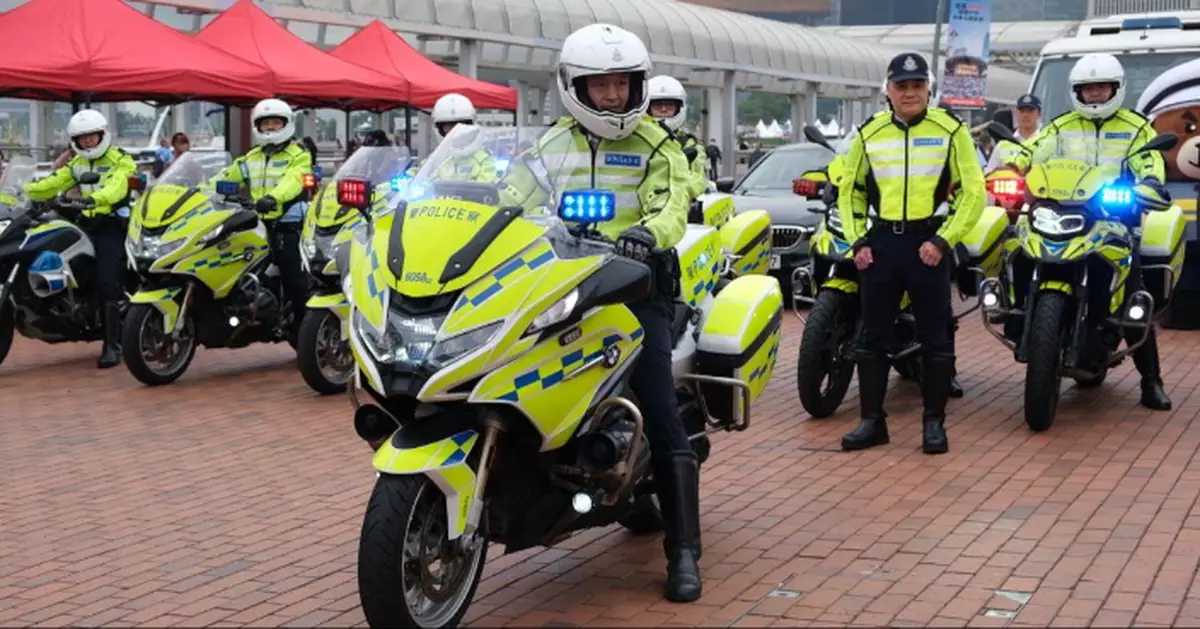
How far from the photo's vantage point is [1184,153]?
47.1ft

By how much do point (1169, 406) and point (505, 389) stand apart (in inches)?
241

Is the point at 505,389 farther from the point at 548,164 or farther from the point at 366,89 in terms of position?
the point at 366,89

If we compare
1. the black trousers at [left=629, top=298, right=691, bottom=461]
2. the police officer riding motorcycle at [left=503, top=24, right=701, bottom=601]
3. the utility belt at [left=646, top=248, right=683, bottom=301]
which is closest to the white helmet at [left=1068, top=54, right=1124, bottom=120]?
the police officer riding motorcycle at [left=503, top=24, right=701, bottom=601]

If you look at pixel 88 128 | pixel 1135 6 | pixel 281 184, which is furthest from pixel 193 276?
pixel 1135 6

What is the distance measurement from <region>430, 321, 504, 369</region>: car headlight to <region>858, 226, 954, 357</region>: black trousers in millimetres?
3910

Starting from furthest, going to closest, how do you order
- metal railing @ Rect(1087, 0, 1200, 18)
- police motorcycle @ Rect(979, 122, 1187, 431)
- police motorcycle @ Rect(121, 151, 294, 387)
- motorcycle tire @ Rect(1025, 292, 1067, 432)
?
metal railing @ Rect(1087, 0, 1200, 18) < police motorcycle @ Rect(121, 151, 294, 387) < police motorcycle @ Rect(979, 122, 1187, 431) < motorcycle tire @ Rect(1025, 292, 1067, 432)

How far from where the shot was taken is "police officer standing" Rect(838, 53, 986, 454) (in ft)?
27.7

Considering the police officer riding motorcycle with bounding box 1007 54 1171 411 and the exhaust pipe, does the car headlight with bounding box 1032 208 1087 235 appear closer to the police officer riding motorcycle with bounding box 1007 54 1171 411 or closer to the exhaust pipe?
the police officer riding motorcycle with bounding box 1007 54 1171 411

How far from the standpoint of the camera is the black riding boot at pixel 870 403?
347 inches

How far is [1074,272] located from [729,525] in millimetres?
3220

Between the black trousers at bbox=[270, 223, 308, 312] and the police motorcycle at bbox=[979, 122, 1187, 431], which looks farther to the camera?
the black trousers at bbox=[270, 223, 308, 312]

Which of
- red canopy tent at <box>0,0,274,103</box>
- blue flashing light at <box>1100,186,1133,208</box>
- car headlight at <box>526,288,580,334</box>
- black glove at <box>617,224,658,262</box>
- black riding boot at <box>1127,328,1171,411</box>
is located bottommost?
black riding boot at <box>1127,328,1171,411</box>

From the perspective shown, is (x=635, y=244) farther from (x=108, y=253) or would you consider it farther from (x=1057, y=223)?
(x=108, y=253)

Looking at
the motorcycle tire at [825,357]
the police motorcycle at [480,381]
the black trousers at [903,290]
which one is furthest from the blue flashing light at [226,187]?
the police motorcycle at [480,381]
